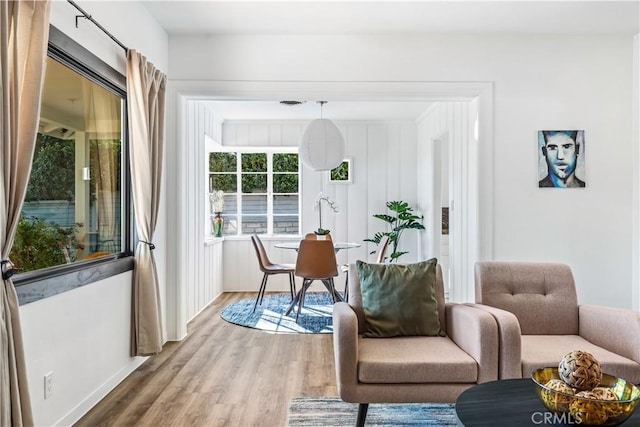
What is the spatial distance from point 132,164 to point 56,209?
2.66ft

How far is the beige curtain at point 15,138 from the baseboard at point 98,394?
2.26 feet

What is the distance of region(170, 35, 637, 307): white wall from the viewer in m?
4.04

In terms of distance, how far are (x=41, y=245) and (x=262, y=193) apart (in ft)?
15.3

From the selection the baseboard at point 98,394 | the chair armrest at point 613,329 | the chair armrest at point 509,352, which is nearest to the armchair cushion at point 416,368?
the chair armrest at point 509,352

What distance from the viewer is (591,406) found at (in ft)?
4.62

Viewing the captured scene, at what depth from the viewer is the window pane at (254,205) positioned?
6945mm

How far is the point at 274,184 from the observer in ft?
22.9

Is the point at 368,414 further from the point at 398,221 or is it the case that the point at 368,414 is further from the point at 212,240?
the point at 398,221

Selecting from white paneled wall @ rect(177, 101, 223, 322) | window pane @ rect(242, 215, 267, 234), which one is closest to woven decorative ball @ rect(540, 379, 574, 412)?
white paneled wall @ rect(177, 101, 223, 322)

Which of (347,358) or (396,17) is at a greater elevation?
(396,17)

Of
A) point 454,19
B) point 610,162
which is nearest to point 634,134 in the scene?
point 610,162

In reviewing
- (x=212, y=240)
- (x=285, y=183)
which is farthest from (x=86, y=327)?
(x=285, y=183)

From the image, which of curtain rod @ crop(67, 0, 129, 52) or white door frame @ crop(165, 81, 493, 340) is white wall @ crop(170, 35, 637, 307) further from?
curtain rod @ crop(67, 0, 129, 52)

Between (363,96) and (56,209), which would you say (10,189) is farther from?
(363,96)
